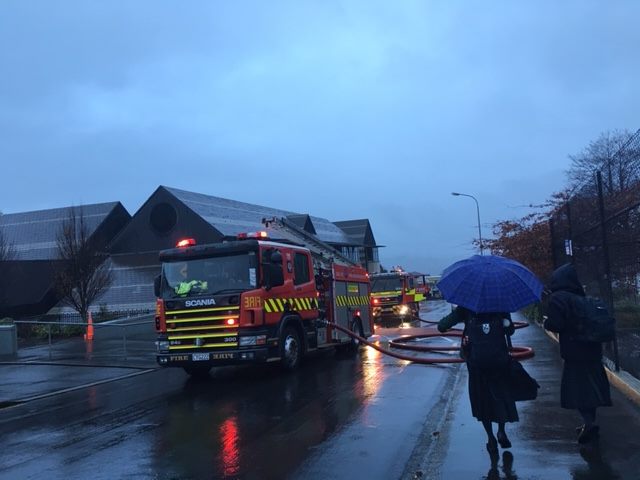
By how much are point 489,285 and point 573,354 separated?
114cm

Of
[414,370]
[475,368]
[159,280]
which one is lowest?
[414,370]

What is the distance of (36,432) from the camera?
801 centimetres

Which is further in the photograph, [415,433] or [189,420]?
[189,420]

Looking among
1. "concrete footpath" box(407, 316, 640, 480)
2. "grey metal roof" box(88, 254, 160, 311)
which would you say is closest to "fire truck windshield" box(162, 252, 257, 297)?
"concrete footpath" box(407, 316, 640, 480)

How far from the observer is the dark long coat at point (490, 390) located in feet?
18.2

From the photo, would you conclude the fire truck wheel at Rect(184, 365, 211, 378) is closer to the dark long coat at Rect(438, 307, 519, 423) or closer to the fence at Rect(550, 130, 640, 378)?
the fence at Rect(550, 130, 640, 378)

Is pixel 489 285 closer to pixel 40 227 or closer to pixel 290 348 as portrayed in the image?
pixel 290 348

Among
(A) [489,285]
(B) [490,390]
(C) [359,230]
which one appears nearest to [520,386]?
(B) [490,390]

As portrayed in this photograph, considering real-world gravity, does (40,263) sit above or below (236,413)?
above

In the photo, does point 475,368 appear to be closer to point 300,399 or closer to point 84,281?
point 300,399

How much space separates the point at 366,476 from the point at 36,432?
194 inches

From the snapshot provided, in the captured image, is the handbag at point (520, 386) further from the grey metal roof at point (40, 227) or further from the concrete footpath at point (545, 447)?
the grey metal roof at point (40, 227)

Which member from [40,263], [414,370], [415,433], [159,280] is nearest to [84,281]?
[40,263]

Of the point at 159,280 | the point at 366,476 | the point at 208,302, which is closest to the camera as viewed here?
the point at 366,476
